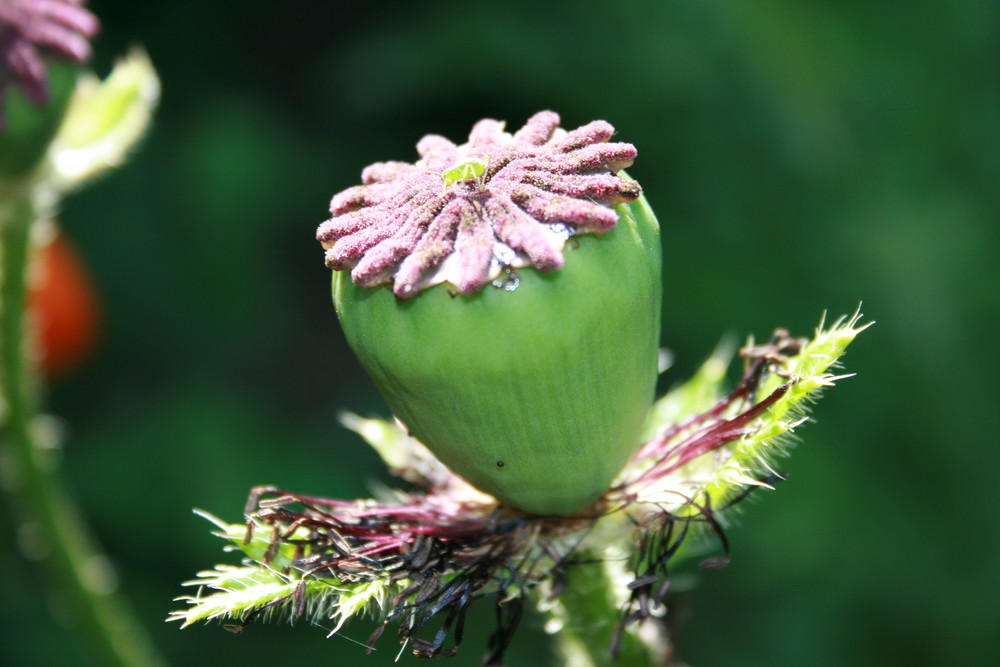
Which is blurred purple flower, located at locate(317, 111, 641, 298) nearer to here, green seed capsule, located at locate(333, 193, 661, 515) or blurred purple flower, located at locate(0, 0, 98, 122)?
green seed capsule, located at locate(333, 193, 661, 515)

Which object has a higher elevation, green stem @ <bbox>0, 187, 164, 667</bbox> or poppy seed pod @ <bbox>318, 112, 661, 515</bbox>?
poppy seed pod @ <bbox>318, 112, 661, 515</bbox>

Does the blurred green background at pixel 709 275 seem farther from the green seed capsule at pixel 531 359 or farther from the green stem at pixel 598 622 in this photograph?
the green seed capsule at pixel 531 359

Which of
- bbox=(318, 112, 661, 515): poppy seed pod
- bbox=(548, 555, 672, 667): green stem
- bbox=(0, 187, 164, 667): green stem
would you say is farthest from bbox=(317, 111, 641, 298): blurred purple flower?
bbox=(0, 187, 164, 667): green stem

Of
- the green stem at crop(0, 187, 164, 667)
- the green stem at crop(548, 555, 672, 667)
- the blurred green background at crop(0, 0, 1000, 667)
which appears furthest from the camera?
the blurred green background at crop(0, 0, 1000, 667)

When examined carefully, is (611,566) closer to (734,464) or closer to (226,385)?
(734,464)

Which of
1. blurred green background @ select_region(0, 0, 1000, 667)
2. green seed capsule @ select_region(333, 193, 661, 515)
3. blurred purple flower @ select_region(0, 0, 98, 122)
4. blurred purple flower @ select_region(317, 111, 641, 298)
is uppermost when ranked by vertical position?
blurred purple flower @ select_region(0, 0, 98, 122)

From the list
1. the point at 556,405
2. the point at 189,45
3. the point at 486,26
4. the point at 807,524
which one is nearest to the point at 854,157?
the point at 807,524

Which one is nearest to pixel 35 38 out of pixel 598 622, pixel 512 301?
pixel 512 301
